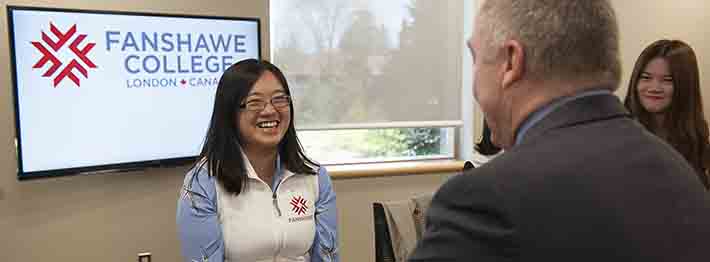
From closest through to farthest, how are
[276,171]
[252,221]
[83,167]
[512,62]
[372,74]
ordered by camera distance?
[512,62], [252,221], [276,171], [83,167], [372,74]

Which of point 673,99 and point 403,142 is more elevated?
point 673,99

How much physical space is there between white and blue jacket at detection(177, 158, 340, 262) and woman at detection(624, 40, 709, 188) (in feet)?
4.59

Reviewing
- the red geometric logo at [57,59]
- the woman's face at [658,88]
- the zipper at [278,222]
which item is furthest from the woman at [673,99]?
the red geometric logo at [57,59]

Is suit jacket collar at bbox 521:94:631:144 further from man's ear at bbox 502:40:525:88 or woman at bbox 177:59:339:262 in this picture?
woman at bbox 177:59:339:262

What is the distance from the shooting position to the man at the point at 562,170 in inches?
26.4

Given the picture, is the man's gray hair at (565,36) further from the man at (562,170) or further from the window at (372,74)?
the window at (372,74)

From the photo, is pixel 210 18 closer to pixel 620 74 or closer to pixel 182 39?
pixel 182 39

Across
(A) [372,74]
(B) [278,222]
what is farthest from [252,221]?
(A) [372,74]

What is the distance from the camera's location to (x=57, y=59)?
2309 mm

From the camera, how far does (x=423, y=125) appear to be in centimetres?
342

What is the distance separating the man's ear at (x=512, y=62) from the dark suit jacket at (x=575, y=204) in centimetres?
8

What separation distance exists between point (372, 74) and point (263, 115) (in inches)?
54.0

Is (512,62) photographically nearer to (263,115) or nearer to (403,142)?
(263,115)

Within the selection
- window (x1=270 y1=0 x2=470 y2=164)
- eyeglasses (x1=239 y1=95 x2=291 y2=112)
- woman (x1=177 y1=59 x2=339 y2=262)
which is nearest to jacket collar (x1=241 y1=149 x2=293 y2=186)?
woman (x1=177 y1=59 x2=339 y2=262)
